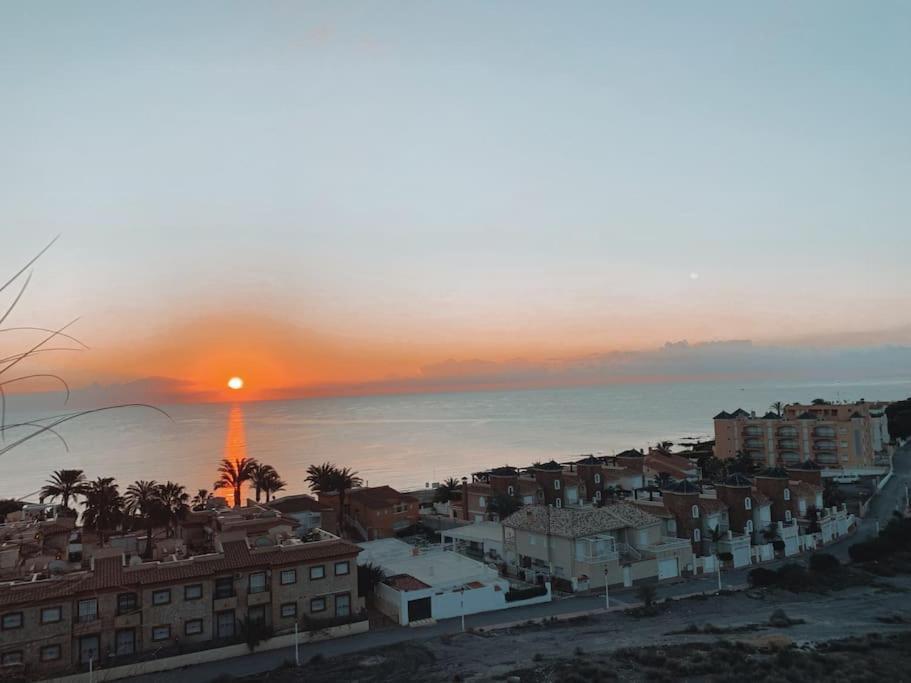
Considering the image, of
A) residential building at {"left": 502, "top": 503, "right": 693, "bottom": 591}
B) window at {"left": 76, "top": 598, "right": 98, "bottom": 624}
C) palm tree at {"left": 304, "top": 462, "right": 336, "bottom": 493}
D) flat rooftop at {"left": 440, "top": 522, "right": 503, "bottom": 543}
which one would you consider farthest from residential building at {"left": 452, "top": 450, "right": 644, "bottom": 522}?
window at {"left": 76, "top": 598, "right": 98, "bottom": 624}

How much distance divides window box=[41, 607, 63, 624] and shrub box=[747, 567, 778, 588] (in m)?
36.3

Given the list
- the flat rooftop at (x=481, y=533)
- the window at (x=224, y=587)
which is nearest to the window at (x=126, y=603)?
the window at (x=224, y=587)

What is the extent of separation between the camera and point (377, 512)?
56281 millimetres

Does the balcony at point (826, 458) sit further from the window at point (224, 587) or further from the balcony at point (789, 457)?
the window at point (224, 587)

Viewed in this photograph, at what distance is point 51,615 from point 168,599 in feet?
14.6

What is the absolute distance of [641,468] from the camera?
66.8 m

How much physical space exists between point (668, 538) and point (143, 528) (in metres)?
37.7

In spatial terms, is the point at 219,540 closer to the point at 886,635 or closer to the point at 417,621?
the point at 417,621

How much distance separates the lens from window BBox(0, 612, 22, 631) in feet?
88.0

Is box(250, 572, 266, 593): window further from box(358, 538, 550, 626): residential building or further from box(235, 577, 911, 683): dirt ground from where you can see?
box(358, 538, 550, 626): residential building

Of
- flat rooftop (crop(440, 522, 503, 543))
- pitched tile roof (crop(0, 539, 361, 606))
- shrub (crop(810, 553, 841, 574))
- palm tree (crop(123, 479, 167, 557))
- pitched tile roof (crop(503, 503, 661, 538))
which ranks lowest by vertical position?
shrub (crop(810, 553, 841, 574))

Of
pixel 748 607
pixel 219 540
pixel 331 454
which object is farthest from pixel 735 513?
pixel 331 454

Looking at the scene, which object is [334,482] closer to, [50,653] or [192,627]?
[192,627]

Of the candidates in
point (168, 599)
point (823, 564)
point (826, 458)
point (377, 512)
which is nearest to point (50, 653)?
point (168, 599)
